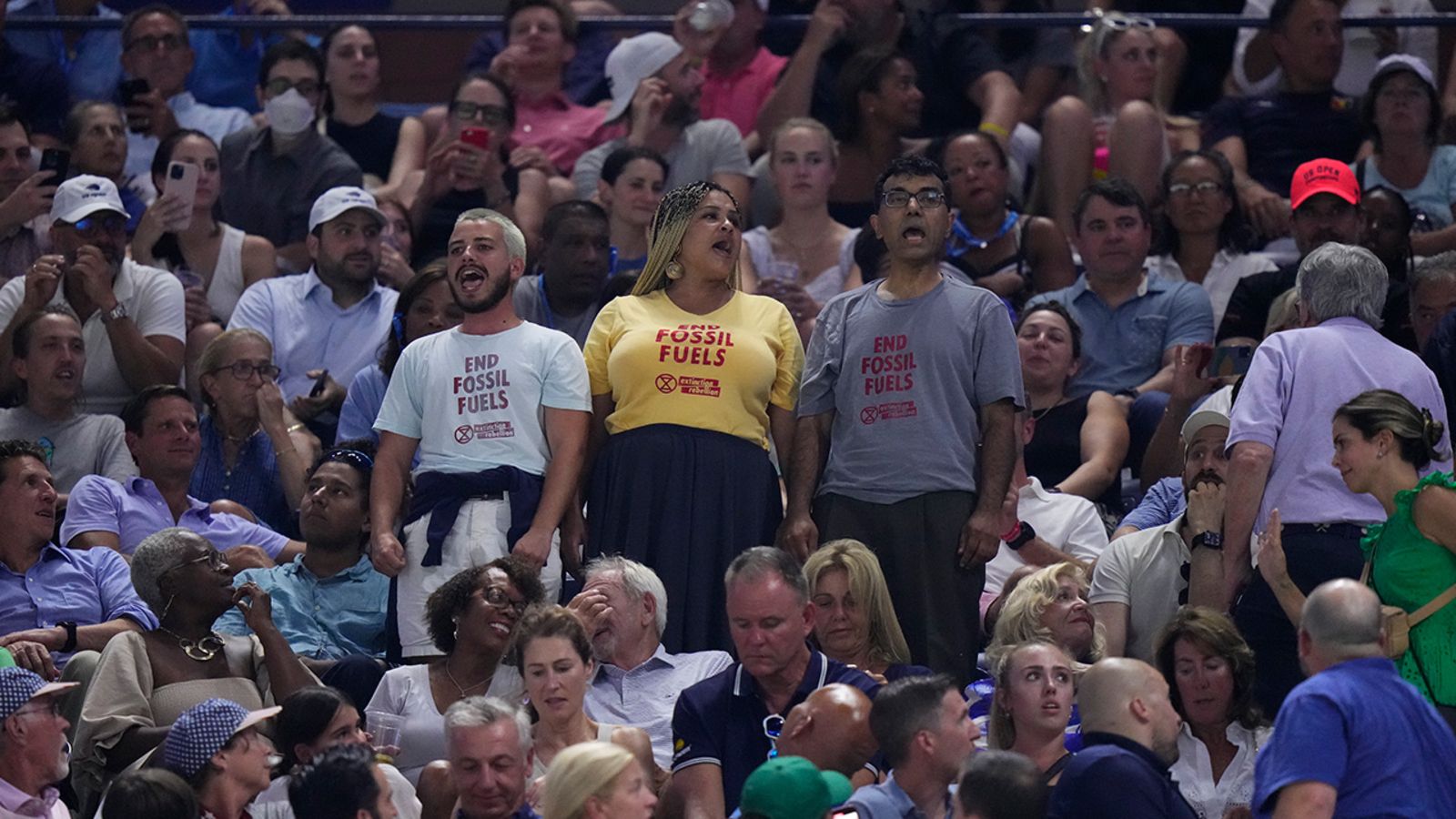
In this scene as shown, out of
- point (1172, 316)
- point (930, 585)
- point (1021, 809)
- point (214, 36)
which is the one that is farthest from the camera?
point (214, 36)

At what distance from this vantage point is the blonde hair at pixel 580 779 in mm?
5465

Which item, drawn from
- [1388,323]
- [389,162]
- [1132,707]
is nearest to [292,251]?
[389,162]

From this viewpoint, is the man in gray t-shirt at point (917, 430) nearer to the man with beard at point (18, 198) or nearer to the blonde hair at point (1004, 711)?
the blonde hair at point (1004, 711)

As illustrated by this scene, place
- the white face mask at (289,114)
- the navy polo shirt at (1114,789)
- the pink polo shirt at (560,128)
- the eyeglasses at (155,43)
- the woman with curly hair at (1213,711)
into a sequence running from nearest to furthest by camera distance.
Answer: the navy polo shirt at (1114,789) → the woman with curly hair at (1213,711) → the white face mask at (289,114) → the pink polo shirt at (560,128) → the eyeglasses at (155,43)

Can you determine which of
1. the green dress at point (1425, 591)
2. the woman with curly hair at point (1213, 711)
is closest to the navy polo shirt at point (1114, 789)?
the green dress at point (1425, 591)

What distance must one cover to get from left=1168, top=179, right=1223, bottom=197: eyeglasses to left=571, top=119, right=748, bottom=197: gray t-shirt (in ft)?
6.21

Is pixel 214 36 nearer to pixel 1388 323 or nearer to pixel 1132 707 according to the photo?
pixel 1388 323

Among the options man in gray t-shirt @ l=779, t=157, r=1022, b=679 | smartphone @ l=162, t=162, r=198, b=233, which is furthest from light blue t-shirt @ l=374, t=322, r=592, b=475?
smartphone @ l=162, t=162, r=198, b=233

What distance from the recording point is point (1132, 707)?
560 centimetres

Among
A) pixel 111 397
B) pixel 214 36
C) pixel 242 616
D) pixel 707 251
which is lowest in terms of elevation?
pixel 242 616

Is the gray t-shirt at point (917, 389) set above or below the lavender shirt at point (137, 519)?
above

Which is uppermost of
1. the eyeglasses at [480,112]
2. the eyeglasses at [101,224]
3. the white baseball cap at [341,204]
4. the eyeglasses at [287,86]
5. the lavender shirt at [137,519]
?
the eyeglasses at [287,86]

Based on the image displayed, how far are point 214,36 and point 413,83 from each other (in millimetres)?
1506

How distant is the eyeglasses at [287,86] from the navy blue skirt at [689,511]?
3788 millimetres
